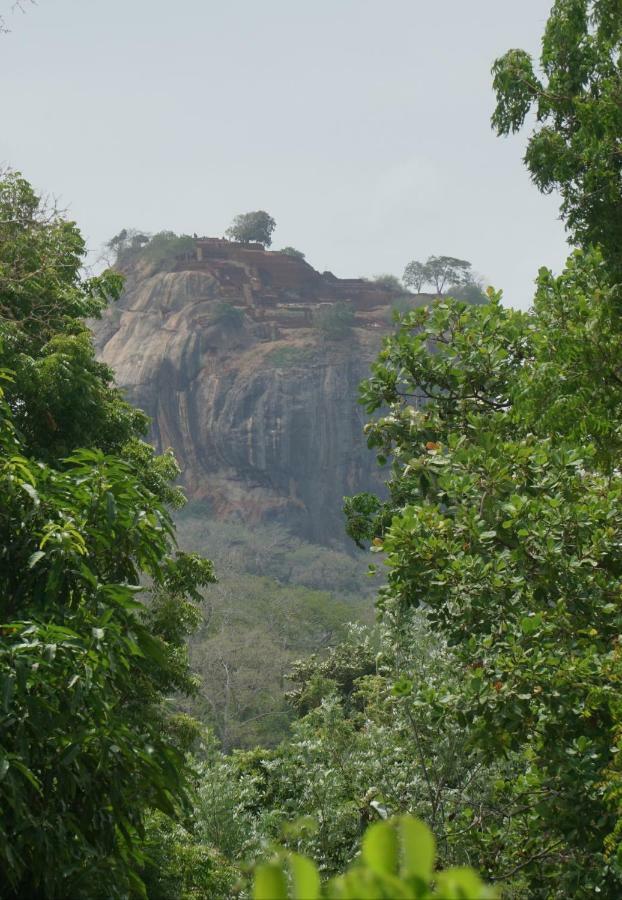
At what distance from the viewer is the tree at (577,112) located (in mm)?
6430

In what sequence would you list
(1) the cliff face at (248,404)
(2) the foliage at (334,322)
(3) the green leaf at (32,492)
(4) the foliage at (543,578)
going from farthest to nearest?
(2) the foliage at (334,322) < (1) the cliff face at (248,404) < (4) the foliage at (543,578) < (3) the green leaf at (32,492)

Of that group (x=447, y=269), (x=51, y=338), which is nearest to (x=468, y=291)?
(x=447, y=269)

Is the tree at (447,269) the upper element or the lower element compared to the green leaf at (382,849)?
upper

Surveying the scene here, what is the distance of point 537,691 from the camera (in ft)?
14.9

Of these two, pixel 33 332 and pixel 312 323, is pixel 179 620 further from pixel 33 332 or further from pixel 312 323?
pixel 312 323

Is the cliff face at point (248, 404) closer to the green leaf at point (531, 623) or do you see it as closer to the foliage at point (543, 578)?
the foliage at point (543, 578)

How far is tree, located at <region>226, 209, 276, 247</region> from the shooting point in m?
80.7

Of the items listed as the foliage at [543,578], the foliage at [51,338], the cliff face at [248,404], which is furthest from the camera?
the cliff face at [248,404]

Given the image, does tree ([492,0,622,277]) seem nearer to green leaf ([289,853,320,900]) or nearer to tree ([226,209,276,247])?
green leaf ([289,853,320,900])

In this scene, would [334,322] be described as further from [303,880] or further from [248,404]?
[303,880]

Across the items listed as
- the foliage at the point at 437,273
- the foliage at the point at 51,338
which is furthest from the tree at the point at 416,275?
the foliage at the point at 51,338

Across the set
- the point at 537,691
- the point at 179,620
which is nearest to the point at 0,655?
the point at 537,691

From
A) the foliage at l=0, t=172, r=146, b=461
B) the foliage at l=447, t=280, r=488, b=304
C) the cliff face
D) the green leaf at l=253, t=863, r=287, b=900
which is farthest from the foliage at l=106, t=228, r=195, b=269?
the green leaf at l=253, t=863, r=287, b=900

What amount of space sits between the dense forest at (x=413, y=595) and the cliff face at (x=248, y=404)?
58237 mm
